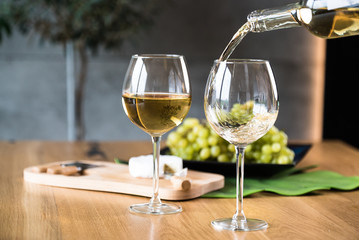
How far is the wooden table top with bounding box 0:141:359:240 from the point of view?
2.88 ft

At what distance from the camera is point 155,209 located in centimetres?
102

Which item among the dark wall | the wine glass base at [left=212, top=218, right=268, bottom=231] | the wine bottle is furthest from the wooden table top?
the dark wall

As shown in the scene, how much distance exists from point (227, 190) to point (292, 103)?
3.27 meters

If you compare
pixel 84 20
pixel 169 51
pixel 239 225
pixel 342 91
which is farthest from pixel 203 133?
pixel 342 91

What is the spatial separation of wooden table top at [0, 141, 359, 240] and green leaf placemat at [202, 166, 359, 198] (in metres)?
0.02

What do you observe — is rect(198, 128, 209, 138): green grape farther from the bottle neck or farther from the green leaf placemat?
the bottle neck

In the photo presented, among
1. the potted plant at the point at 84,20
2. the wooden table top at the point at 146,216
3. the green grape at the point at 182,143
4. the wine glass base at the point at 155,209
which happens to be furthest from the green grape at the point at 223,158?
the potted plant at the point at 84,20

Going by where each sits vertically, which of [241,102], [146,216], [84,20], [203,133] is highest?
[84,20]

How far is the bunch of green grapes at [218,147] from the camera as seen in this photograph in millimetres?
1373

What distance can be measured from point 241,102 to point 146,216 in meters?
0.28

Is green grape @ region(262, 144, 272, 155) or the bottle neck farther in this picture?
green grape @ region(262, 144, 272, 155)

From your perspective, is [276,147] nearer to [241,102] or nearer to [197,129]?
[197,129]

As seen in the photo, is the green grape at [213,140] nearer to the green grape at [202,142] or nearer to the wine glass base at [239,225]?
the green grape at [202,142]

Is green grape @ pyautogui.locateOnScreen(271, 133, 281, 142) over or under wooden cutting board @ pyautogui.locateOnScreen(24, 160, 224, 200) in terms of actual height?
over
